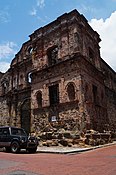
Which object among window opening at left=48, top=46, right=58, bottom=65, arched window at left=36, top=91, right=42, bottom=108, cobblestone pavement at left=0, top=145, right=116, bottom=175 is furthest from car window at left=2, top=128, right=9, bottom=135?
window opening at left=48, top=46, right=58, bottom=65

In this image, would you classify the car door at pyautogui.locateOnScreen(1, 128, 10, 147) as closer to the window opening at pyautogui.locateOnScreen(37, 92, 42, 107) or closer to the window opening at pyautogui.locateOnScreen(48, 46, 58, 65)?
the window opening at pyautogui.locateOnScreen(37, 92, 42, 107)

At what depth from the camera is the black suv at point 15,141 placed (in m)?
13.2

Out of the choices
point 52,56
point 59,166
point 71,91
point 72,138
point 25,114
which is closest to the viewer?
point 59,166

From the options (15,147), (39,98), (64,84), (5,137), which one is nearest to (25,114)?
(39,98)

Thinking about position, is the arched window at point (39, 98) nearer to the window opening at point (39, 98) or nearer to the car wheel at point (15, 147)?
the window opening at point (39, 98)

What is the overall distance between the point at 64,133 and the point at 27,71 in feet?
38.3

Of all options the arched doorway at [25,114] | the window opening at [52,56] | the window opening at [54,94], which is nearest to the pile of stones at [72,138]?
the window opening at [54,94]

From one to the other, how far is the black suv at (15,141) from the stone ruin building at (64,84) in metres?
4.14

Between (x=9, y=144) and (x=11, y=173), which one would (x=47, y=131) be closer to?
(x=9, y=144)

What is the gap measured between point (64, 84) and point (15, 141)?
21.9 feet

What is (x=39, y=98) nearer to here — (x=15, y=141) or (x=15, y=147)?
(x=15, y=141)

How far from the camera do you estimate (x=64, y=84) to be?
18.0 metres

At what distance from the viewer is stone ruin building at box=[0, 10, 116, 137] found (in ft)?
56.2

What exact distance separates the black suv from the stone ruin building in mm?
4140
